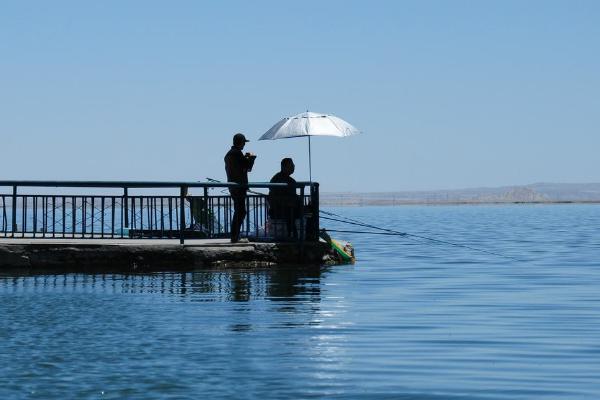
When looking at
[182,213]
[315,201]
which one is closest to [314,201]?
[315,201]

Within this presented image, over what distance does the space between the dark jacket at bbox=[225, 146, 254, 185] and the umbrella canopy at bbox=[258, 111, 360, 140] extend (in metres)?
1.57

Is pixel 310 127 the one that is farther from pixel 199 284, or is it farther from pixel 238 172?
pixel 199 284

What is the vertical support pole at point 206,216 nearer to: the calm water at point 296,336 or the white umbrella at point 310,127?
the calm water at point 296,336

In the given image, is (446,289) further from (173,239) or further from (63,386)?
(63,386)

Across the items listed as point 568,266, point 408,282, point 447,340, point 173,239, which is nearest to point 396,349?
point 447,340

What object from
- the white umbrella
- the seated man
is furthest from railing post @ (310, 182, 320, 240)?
the white umbrella

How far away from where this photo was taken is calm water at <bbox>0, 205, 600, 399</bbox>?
8625 mm

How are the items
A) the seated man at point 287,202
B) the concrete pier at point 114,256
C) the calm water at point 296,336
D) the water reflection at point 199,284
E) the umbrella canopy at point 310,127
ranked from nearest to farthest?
the calm water at point 296,336
the water reflection at point 199,284
the concrete pier at point 114,256
the seated man at point 287,202
the umbrella canopy at point 310,127

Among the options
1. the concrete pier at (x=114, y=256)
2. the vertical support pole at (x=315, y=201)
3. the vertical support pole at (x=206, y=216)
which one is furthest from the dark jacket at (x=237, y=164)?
the vertical support pole at (x=315, y=201)

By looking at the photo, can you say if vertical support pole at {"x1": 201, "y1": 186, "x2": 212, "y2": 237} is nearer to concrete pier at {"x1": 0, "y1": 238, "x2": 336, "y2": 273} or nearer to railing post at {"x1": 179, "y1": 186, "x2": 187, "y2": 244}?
railing post at {"x1": 179, "y1": 186, "x2": 187, "y2": 244}

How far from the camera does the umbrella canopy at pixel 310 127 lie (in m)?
21.4

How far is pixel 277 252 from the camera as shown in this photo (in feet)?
67.1

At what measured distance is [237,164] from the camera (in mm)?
20016

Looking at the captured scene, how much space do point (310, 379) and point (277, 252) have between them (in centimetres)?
1162
